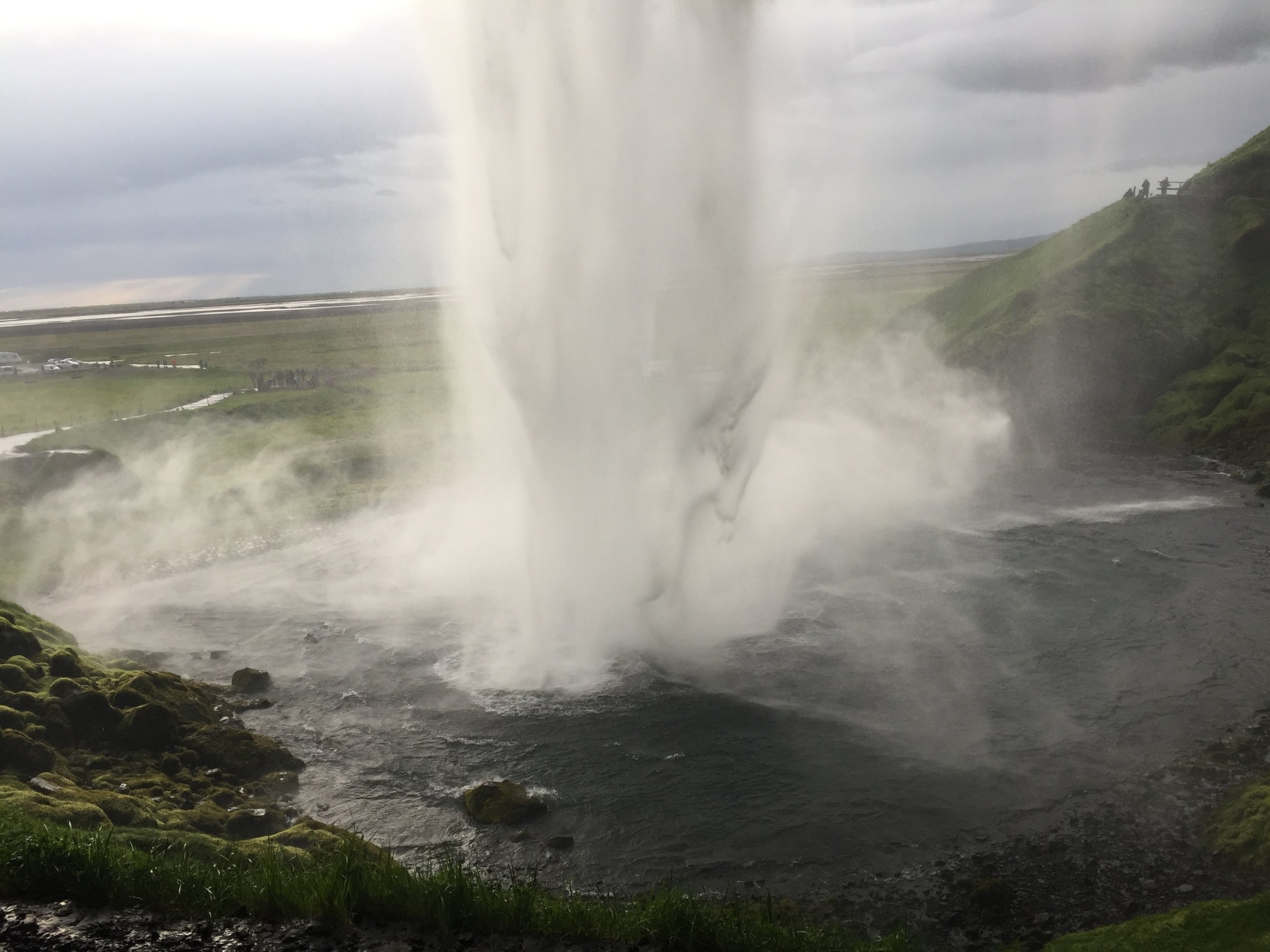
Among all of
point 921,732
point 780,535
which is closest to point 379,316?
point 780,535

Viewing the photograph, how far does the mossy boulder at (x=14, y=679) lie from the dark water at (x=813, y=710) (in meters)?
4.86

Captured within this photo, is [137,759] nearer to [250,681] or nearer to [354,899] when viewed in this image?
[250,681]

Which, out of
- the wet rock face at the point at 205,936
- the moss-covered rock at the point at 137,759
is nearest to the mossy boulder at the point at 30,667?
the moss-covered rock at the point at 137,759

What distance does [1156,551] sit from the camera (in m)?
32.7

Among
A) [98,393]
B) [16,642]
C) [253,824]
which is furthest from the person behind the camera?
[98,393]

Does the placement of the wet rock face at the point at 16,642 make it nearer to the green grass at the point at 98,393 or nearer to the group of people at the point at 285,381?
the green grass at the point at 98,393

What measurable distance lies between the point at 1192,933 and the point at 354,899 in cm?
1125

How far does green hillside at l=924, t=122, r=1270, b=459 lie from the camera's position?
51.5 metres

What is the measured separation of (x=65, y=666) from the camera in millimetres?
22375

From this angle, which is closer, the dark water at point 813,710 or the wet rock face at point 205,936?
the wet rock face at point 205,936

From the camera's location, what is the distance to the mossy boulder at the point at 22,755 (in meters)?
17.8

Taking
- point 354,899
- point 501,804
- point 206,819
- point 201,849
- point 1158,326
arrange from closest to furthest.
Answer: point 354,899, point 201,849, point 206,819, point 501,804, point 1158,326

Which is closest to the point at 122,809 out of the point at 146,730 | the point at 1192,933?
the point at 146,730

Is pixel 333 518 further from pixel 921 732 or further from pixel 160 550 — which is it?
pixel 921 732
